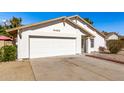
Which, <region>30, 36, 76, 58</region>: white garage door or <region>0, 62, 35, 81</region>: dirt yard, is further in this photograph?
<region>30, 36, 76, 58</region>: white garage door

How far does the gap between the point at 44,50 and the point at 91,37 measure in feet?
25.6

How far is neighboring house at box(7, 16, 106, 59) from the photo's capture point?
537 inches

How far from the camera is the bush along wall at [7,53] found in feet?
41.1

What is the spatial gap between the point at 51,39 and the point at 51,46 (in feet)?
2.50

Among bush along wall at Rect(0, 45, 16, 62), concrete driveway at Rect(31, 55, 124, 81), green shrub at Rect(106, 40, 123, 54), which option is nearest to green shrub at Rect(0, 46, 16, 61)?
bush along wall at Rect(0, 45, 16, 62)

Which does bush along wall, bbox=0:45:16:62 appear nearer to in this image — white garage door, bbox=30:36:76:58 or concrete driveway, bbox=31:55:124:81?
white garage door, bbox=30:36:76:58

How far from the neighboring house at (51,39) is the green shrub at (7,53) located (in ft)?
1.98

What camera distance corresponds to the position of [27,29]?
1389 centimetres

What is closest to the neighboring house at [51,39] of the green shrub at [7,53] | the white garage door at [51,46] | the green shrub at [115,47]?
the white garage door at [51,46]

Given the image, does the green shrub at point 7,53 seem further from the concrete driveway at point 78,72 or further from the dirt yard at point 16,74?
the concrete driveway at point 78,72

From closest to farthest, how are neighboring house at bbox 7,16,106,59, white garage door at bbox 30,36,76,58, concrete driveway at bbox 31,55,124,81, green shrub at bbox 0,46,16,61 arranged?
concrete driveway at bbox 31,55,124,81
green shrub at bbox 0,46,16,61
neighboring house at bbox 7,16,106,59
white garage door at bbox 30,36,76,58

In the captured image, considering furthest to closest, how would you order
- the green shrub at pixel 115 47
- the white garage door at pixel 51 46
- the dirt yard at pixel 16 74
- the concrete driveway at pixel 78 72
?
the green shrub at pixel 115 47 → the white garage door at pixel 51 46 → the concrete driveway at pixel 78 72 → the dirt yard at pixel 16 74
